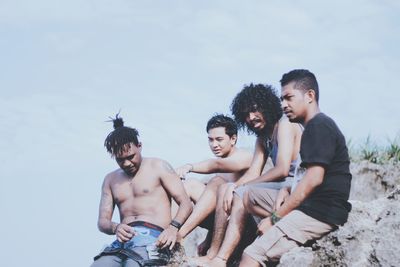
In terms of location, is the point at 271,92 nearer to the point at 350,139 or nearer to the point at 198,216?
the point at 198,216

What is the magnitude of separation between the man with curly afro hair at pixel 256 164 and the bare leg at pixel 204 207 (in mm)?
240

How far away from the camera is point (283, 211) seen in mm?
5461

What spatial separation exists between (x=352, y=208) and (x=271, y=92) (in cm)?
189

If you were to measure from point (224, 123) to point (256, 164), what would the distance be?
0.77m

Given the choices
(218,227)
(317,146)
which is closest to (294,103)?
(317,146)

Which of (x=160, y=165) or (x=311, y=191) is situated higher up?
(x=160, y=165)

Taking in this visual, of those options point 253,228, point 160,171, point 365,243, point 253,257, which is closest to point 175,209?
point 160,171

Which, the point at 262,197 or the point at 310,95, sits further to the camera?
the point at 262,197

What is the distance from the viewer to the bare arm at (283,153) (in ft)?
20.1

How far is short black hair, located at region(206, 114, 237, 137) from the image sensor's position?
287 inches

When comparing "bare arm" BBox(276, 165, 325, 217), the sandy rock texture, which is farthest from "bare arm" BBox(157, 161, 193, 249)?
the sandy rock texture

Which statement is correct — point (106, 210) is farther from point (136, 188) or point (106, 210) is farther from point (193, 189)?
point (193, 189)

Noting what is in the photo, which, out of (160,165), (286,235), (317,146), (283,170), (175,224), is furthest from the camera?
(160,165)

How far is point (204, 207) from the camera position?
6.83 meters
